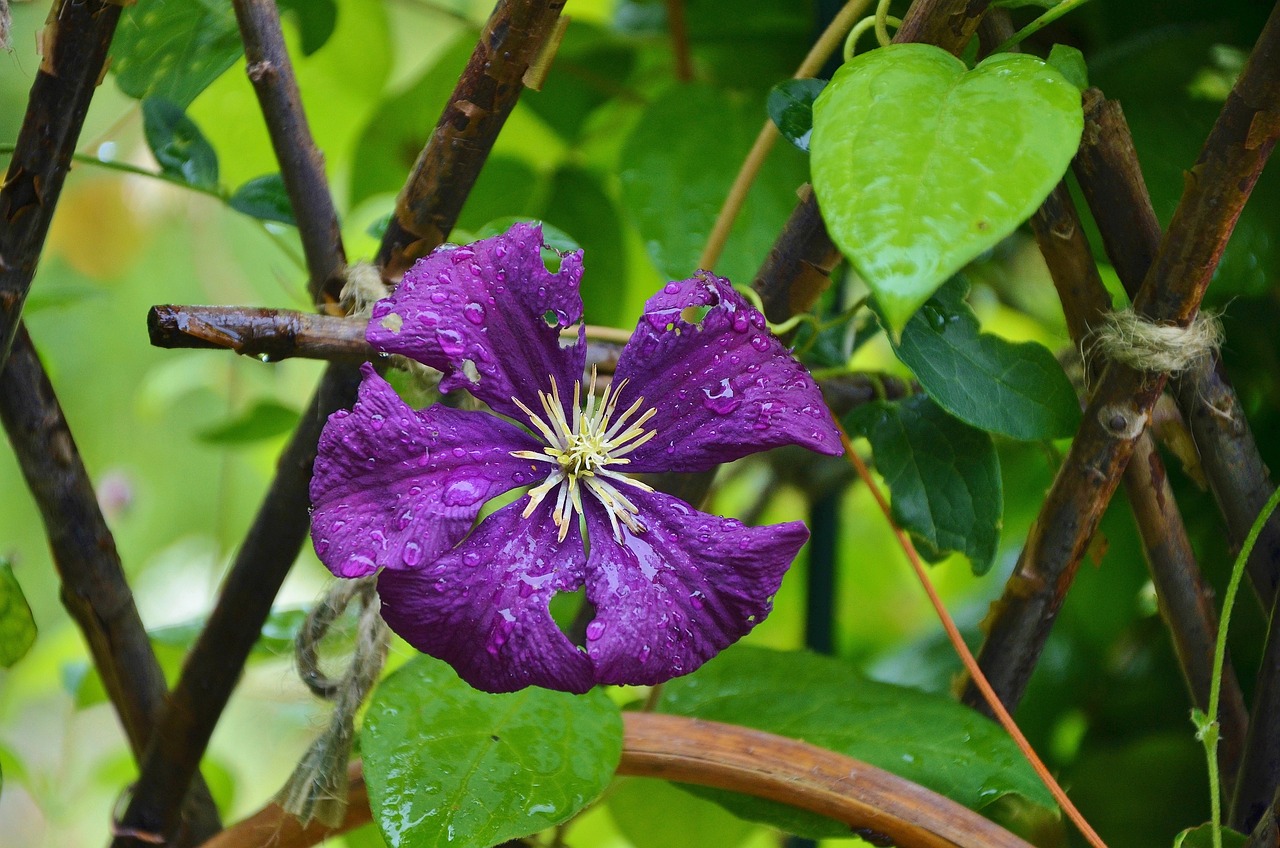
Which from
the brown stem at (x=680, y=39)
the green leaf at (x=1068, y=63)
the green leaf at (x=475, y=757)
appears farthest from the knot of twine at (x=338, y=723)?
the brown stem at (x=680, y=39)

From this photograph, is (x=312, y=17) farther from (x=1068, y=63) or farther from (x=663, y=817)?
(x=663, y=817)

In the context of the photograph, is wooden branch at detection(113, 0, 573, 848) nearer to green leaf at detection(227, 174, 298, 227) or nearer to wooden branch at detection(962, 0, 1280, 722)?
green leaf at detection(227, 174, 298, 227)

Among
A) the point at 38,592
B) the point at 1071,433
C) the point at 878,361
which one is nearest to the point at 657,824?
the point at 1071,433

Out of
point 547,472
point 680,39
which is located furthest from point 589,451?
point 680,39

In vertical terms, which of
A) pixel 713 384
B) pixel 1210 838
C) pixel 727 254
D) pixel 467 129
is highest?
pixel 727 254

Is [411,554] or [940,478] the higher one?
[940,478]

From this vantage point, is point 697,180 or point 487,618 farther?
point 697,180

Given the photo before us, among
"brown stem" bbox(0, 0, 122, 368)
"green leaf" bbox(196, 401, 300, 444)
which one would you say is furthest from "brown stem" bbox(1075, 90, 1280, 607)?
"green leaf" bbox(196, 401, 300, 444)

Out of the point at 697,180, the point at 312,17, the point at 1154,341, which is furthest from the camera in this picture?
the point at 697,180
